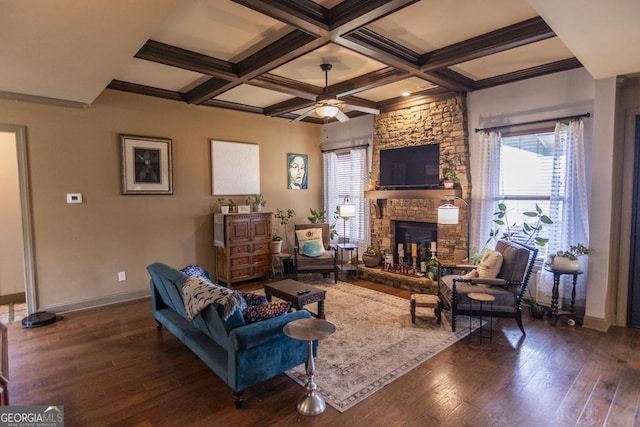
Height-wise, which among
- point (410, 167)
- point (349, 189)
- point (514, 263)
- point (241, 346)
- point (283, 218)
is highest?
point (410, 167)

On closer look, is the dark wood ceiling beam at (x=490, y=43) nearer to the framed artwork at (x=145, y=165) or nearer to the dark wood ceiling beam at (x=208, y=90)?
the dark wood ceiling beam at (x=208, y=90)

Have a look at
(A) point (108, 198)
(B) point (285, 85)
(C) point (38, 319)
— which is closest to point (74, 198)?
(A) point (108, 198)

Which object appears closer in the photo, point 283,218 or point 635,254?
point 635,254

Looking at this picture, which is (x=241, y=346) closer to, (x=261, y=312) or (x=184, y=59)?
(x=261, y=312)

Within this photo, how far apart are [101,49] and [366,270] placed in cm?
468

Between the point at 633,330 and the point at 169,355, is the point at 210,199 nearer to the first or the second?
the point at 169,355

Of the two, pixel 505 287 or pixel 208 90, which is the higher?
pixel 208 90

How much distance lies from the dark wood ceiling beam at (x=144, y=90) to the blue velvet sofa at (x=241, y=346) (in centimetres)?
320

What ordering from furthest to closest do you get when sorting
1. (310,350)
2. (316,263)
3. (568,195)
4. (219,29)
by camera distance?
(316,263) → (568,195) → (219,29) → (310,350)

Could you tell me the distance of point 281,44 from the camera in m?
3.47

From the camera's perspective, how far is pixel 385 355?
3.20 meters

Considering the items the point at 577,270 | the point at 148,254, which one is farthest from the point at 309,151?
the point at 577,270

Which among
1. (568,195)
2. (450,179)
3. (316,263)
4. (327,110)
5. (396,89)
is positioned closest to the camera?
(327,110)

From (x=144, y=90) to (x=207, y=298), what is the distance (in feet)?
12.4
